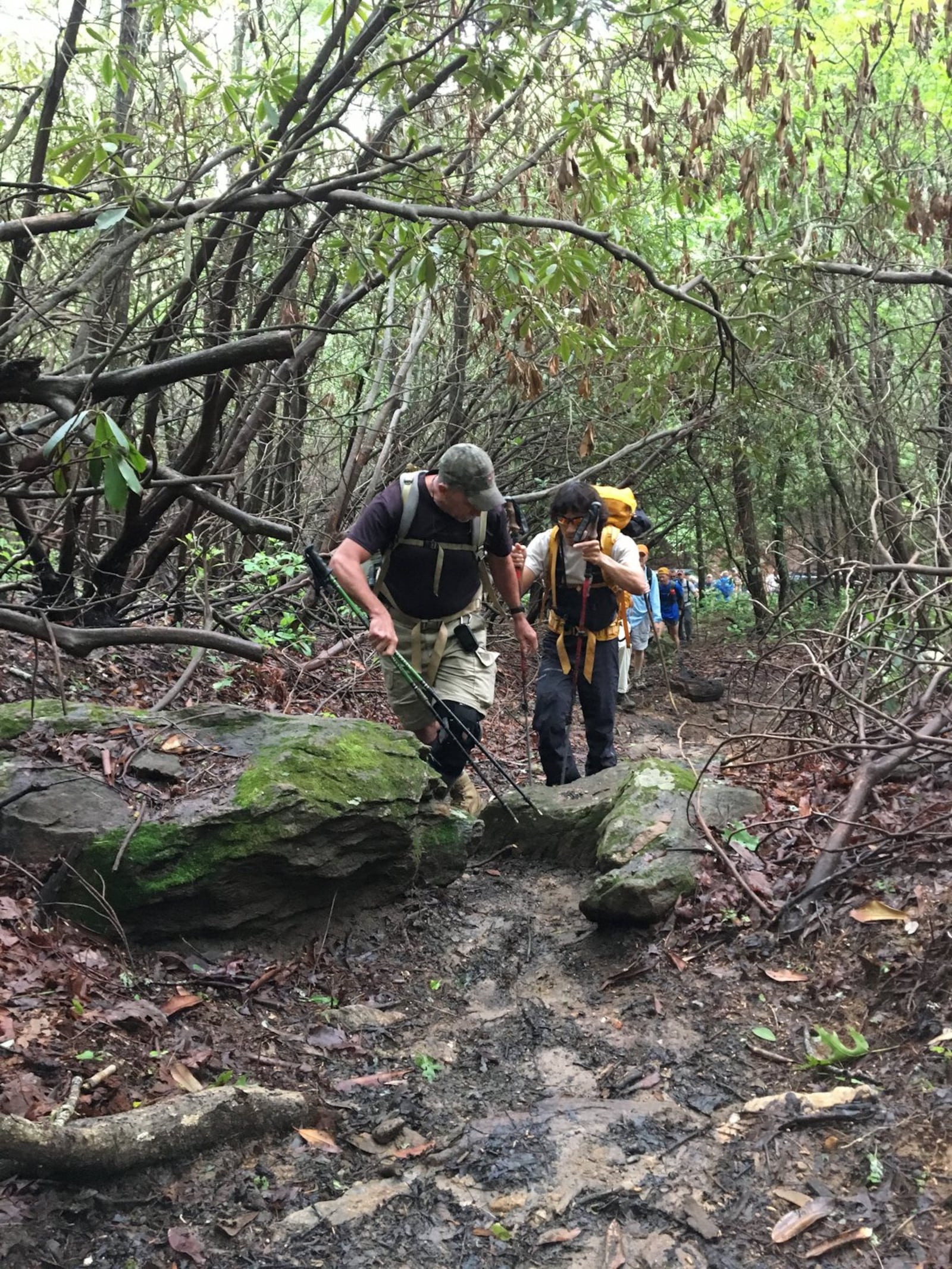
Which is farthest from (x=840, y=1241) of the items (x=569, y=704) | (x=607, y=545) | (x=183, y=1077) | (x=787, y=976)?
(x=607, y=545)

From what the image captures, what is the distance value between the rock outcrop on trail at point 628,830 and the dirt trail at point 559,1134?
0.18 metres

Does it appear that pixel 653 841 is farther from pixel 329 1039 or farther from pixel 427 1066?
pixel 329 1039

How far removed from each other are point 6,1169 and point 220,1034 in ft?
3.26

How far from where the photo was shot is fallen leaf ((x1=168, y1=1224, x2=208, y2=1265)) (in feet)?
7.79

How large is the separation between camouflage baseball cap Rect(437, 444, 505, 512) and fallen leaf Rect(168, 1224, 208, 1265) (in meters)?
3.58

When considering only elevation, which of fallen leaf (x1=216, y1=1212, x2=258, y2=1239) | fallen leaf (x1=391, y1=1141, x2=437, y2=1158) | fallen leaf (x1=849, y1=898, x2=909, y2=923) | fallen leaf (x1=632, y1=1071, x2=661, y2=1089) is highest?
fallen leaf (x1=849, y1=898, x2=909, y2=923)

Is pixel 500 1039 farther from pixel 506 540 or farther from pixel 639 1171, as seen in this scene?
pixel 506 540

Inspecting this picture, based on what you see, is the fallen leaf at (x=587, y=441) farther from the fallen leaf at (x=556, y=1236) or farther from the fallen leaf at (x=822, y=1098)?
the fallen leaf at (x=556, y=1236)

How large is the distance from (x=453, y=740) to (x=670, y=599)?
10.6m

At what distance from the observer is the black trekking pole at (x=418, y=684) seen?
510 cm

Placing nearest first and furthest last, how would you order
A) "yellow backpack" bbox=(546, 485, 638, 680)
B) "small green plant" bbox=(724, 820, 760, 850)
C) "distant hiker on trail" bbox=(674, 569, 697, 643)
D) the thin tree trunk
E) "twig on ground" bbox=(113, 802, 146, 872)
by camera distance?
"twig on ground" bbox=(113, 802, 146, 872)
"small green plant" bbox=(724, 820, 760, 850)
"yellow backpack" bbox=(546, 485, 638, 680)
"distant hiker on trail" bbox=(674, 569, 697, 643)
the thin tree trunk

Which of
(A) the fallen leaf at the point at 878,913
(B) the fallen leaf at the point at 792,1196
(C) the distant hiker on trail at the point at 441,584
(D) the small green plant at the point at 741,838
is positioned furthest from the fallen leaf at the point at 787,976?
(C) the distant hiker on trail at the point at 441,584

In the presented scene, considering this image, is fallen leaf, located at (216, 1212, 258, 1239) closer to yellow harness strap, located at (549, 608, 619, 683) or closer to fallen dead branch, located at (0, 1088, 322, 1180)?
fallen dead branch, located at (0, 1088, 322, 1180)

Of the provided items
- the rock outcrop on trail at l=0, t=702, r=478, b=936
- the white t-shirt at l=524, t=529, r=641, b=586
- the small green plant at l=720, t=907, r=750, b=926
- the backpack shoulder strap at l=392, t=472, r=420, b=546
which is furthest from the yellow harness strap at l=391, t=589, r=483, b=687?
the small green plant at l=720, t=907, r=750, b=926
